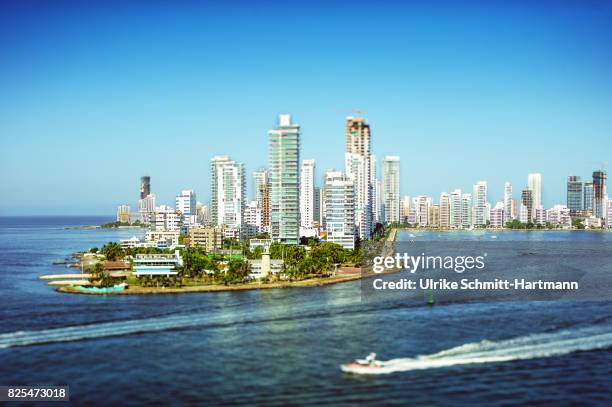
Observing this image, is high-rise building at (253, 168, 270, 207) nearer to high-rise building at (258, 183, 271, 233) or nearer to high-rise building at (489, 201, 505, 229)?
high-rise building at (258, 183, 271, 233)

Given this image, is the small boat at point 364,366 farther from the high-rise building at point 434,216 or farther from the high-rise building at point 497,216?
the high-rise building at point 434,216

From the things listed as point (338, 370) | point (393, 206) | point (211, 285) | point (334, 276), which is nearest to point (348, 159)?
point (334, 276)

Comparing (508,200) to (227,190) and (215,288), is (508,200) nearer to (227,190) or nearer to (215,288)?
(227,190)

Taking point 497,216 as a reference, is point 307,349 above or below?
below

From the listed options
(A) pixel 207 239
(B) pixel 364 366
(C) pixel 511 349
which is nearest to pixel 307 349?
(B) pixel 364 366

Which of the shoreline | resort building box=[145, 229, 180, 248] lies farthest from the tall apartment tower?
the shoreline

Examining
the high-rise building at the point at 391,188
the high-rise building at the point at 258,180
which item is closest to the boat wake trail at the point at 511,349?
the high-rise building at the point at 258,180

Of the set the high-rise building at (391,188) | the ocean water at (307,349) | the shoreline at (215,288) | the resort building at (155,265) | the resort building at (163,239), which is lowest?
the ocean water at (307,349)
